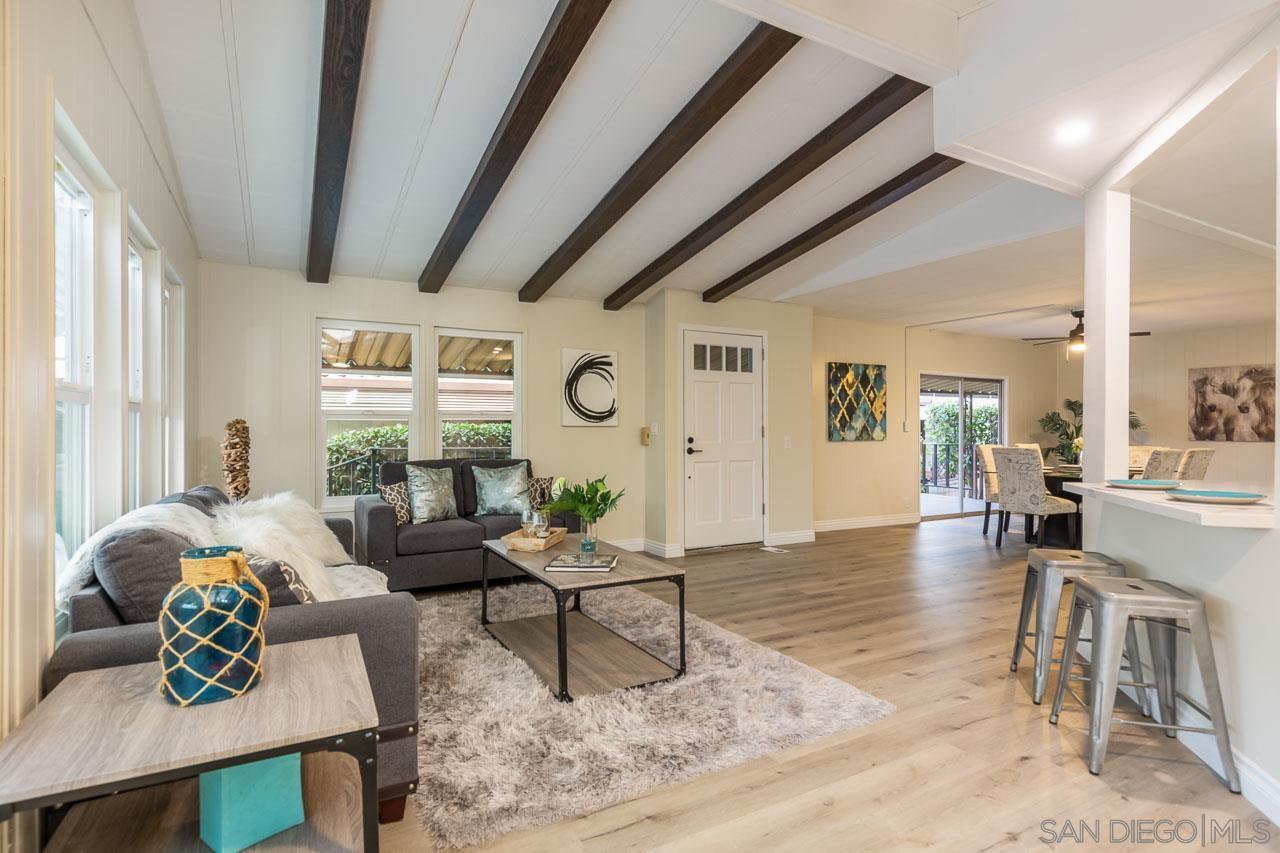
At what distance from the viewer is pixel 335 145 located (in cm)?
308

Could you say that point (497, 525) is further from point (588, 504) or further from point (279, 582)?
point (279, 582)

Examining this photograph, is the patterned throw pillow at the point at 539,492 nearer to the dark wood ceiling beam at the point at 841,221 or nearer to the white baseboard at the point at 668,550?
the white baseboard at the point at 668,550

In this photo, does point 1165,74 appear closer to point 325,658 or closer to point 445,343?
point 325,658

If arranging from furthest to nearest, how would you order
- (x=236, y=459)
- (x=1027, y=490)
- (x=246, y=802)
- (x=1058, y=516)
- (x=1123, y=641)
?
(x=1058, y=516) → (x=1027, y=490) → (x=236, y=459) → (x=1123, y=641) → (x=246, y=802)

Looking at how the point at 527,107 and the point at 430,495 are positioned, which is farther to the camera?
the point at 430,495

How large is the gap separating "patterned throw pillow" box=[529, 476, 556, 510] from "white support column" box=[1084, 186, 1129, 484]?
11.5 ft

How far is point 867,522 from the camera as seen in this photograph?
7.24 metres

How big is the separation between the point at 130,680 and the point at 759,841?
161 cm

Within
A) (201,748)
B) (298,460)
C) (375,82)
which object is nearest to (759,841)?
(201,748)

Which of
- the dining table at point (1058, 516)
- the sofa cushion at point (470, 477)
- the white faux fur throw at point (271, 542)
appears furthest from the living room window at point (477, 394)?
the dining table at point (1058, 516)

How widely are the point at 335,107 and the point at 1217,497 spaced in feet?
12.2

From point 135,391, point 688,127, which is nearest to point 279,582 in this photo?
point 135,391

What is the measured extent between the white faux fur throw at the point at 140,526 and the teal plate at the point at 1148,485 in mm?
3372

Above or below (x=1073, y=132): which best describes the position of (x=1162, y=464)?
below
